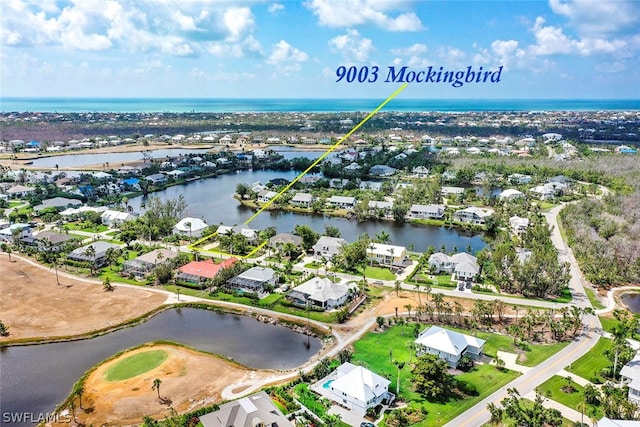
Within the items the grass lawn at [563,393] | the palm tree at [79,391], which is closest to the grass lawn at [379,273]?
the grass lawn at [563,393]

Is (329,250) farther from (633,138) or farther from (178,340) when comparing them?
(633,138)

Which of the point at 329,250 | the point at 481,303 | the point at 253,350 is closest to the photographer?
the point at 253,350

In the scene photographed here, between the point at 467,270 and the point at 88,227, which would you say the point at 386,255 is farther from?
the point at 88,227

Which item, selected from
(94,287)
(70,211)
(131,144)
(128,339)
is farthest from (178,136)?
(128,339)

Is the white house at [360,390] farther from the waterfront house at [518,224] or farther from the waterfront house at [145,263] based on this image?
the waterfront house at [518,224]

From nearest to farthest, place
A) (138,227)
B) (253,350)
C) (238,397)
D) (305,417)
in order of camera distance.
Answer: (305,417)
(238,397)
(253,350)
(138,227)

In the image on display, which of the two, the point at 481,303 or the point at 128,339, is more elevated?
the point at 481,303

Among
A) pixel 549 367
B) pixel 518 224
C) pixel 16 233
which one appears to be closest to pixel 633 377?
pixel 549 367
